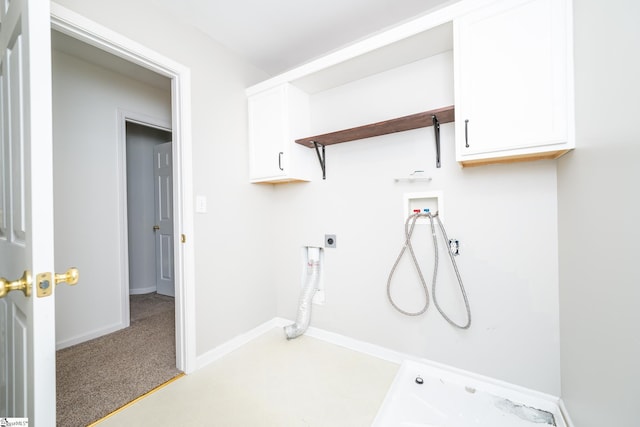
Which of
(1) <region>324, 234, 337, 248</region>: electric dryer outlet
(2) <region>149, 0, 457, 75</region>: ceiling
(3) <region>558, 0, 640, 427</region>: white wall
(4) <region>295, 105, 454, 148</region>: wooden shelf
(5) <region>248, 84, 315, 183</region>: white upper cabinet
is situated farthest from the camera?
(1) <region>324, 234, 337, 248</region>: electric dryer outlet

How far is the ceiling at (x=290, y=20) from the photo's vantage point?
1.73 metres

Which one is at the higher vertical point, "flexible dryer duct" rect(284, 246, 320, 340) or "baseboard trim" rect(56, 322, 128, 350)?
"flexible dryer duct" rect(284, 246, 320, 340)

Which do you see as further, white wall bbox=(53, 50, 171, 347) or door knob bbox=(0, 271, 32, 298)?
white wall bbox=(53, 50, 171, 347)

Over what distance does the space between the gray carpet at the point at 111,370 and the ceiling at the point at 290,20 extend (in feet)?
8.04

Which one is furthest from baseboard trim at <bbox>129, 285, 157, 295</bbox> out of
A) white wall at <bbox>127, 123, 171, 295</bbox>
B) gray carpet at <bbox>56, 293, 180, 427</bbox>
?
gray carpet at <bbox>56, 293, 180, 427</bbox>

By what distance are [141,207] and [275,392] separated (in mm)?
3281

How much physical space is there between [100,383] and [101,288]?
104 cm

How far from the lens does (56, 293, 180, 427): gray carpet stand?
1.49m

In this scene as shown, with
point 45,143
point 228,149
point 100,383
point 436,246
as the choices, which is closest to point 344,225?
point 436,246

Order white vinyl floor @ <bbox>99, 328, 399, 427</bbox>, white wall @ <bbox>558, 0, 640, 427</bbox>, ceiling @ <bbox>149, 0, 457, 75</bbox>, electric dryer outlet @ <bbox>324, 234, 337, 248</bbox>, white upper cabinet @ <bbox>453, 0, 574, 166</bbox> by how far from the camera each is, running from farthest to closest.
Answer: electric dryer outlet @ <bbox>324, 234, 337, 248</bbox>
ceiling @ <bbox>149, 0, 457, 75</bbox>
white vinyl floor @ <bbox>99, 328, 399, 427</bbox>
white upper cabinet @ <bbox>453, 0, 574, 166</bbox>
white wall @ <bbox>558, 0, 640, 427</bbox>

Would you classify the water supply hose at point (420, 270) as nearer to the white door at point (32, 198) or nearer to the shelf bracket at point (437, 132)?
the shelf bracket at point (437, 132)

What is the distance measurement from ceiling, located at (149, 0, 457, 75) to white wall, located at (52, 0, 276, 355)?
5.0 inches

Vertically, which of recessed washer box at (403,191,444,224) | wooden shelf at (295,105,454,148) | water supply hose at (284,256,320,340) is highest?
wooden shelf at (295,105,454,148)

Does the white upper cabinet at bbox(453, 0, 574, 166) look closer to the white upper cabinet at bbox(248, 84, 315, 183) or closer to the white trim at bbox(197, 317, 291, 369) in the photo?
the white upper cabinet at bbox(248, 84, 315, 183)
